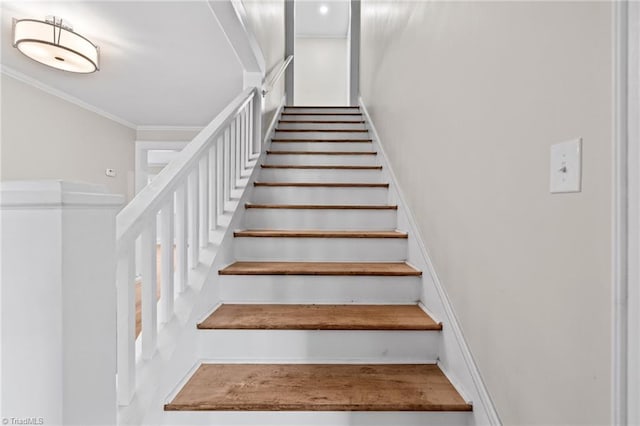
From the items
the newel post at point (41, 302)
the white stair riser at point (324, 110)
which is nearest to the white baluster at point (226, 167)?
the newel post at point (41, 302)

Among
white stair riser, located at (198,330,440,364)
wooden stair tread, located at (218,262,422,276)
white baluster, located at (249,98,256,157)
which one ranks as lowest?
white stair riser, located at (198,330,440,364)

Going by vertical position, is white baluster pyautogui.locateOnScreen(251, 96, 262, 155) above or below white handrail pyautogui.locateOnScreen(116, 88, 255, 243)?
above

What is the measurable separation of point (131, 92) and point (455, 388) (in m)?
3.88

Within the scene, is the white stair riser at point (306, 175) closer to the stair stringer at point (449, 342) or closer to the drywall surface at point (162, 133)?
the stair stringer at point (449, 342)

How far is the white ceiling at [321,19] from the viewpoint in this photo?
6.04m

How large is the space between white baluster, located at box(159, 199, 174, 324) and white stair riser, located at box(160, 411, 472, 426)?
1.08 ft

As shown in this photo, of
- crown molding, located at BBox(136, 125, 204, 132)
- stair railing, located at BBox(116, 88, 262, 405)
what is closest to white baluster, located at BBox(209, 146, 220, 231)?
A: stair railing, located at BBox(116, 88, 262, 405)

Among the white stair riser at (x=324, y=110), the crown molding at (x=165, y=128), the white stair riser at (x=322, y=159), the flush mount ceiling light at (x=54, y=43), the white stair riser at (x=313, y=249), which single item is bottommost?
the white stair riser at (x=313, y=249)

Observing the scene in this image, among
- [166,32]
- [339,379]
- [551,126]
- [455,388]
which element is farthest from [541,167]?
[166,32]

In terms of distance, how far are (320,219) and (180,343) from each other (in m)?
1.13

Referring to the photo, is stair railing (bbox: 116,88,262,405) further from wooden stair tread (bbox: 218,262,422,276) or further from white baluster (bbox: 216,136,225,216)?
wooden stair tread (bbox: 218,262,422,276)

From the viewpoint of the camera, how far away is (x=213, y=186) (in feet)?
5.73

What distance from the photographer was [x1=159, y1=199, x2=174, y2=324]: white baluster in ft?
4.08

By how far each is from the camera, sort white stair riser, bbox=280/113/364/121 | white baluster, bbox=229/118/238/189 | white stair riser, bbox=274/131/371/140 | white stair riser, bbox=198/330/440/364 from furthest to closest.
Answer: white stair riser, bbox=280/113/364/121 → white stair riser, bbox=274/131/371/140 → white baluster, bbox=229/118/238/189 → white stair riser, bbox=198/330/440/364
